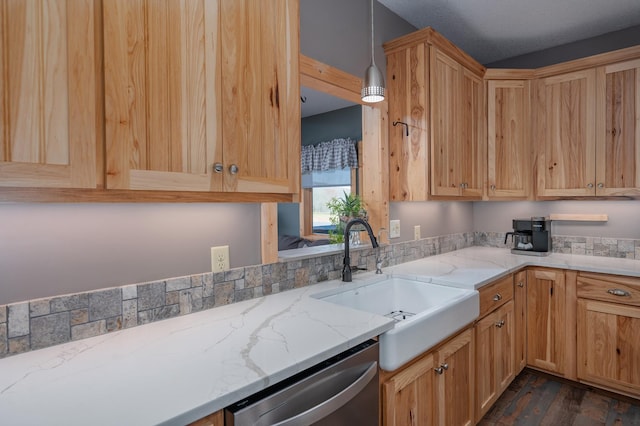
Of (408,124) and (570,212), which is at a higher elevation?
(408,124)

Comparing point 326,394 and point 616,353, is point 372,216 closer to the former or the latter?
point 326,394

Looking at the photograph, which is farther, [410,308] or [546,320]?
[546,320]

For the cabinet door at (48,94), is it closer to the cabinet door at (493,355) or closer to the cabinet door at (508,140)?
the cabinet door at (493,355)

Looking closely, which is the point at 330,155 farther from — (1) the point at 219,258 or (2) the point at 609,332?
(1) the point at 219,258

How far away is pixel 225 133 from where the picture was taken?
116 cm

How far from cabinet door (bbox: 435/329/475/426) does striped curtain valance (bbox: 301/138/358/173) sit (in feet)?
10.6

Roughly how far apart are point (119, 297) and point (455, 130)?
2.28 m

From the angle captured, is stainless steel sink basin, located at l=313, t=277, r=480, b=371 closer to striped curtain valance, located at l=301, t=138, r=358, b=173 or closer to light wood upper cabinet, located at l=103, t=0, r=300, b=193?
light wood upper cabinet, located at l=103, t=0, r=300, b=193

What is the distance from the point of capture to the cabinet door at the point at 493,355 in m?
2.03

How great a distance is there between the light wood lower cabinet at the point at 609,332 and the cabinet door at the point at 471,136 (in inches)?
38.1

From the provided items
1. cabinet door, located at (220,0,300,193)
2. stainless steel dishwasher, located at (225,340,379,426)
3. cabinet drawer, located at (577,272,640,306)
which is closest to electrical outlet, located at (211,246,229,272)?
cabinet door, located at (220,0,300,193)

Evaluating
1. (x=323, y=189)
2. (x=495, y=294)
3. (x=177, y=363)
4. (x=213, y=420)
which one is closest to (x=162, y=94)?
(x=177, y=363)

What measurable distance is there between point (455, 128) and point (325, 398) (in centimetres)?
210

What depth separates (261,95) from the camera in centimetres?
127
